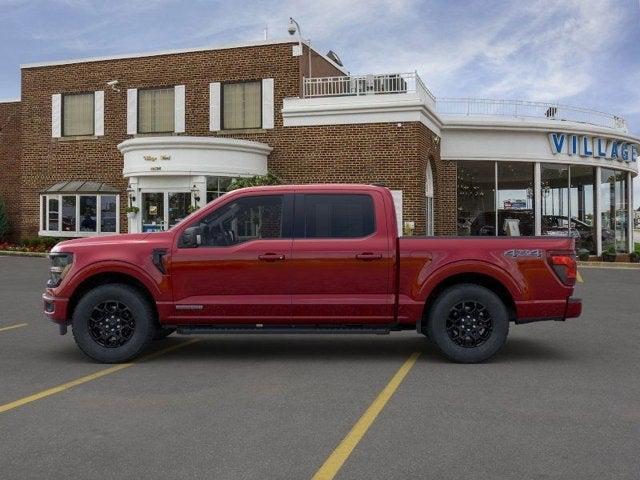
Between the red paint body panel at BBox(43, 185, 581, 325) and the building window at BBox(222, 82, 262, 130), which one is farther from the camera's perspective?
the building window at BBox(222, 82, 262, 130)

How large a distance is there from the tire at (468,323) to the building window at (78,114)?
2342cm

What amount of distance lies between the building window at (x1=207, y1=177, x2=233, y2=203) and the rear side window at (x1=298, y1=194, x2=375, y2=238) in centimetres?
1620

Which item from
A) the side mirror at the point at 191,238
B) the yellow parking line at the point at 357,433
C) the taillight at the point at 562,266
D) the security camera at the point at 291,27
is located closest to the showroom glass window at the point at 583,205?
the security camera at the point at 291,27

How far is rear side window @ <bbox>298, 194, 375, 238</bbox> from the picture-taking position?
7.71 metres

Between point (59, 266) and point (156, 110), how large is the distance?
66.3 feet

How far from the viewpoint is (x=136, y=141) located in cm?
2347

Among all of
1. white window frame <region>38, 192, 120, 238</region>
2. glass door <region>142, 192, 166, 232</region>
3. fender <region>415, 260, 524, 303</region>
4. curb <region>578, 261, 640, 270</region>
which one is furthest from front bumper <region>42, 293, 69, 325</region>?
curb <region>578, 261, 640, 270</region>

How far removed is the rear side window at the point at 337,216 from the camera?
771 cm

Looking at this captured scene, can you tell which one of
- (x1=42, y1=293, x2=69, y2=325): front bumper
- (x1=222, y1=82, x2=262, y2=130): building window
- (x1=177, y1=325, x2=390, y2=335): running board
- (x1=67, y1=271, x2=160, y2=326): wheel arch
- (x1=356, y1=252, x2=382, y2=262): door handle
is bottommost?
(x1=177, y1=325, x2=390, y2=335): running board

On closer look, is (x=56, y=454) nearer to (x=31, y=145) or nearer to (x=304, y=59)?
(x=304, y=59)

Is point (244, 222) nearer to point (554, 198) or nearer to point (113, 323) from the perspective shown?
point (113, 323)

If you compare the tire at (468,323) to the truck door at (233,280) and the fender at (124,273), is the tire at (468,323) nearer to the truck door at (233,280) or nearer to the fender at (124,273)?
the truck door at (233,280)

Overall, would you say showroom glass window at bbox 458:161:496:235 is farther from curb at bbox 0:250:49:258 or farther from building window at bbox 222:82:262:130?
curb at bbox 0:250:49:258

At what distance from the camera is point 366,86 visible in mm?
23797
